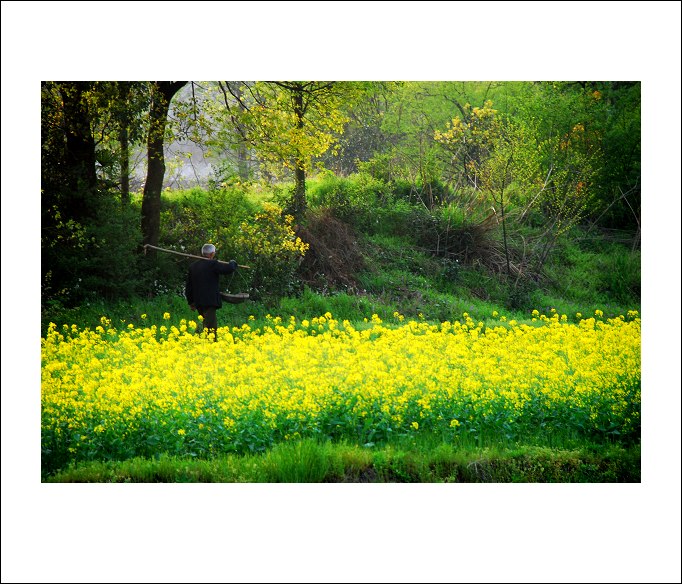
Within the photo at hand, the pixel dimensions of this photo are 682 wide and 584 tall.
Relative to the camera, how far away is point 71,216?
21.4 feet

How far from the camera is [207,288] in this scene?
667 centimetres

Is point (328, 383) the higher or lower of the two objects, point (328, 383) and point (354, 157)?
the lower

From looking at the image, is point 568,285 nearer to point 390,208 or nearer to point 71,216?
point 390,208

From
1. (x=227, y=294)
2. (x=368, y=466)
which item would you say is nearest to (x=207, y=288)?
(x=227, y=294)

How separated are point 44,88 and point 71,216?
1089 mm

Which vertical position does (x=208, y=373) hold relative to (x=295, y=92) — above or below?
below

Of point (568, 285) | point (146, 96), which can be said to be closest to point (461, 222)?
point (568, 285)

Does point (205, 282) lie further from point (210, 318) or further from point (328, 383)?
point (328, 383)

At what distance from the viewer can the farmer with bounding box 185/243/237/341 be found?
21.9 feet

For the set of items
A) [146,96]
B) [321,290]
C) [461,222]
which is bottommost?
[321,290]

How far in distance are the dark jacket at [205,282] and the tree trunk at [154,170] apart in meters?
0.44

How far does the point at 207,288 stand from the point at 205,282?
55 mm

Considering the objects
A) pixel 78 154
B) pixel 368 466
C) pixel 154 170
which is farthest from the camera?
pixel 154 170

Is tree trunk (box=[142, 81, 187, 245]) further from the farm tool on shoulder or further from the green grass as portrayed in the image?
the green grass
